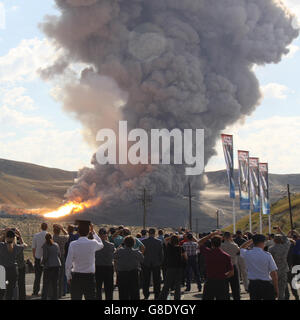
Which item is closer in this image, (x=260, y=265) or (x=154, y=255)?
(x=260, y=265)

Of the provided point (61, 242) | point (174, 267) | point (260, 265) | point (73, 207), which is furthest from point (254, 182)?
point (73, 207)

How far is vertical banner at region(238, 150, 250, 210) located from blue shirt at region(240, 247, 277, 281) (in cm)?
2457

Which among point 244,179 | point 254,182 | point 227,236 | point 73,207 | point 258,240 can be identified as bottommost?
point 258,240

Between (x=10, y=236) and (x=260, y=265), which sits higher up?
(x=10, y=236)

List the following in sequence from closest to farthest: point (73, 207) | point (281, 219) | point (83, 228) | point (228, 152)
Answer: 1. point (83, 228)
2. point (228, 152)
3. point (281, 219)
4. point (73, 207)

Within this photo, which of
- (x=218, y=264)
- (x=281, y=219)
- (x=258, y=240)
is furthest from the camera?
(x=281, y=219)

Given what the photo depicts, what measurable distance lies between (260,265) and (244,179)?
84.8 feet

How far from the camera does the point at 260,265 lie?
1088cm

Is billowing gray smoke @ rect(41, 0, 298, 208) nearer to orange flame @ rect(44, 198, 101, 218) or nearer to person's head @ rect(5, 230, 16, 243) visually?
orange flame @ rect(44, 198, 101, 218)

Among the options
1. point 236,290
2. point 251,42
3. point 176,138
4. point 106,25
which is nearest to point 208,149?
point 176,138

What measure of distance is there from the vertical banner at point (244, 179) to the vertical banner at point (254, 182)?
131 cm

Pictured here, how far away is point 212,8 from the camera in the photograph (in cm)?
9962

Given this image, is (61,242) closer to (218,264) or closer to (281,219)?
(218,264)

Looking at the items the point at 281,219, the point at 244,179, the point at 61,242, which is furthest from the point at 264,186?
the point at 281,219
